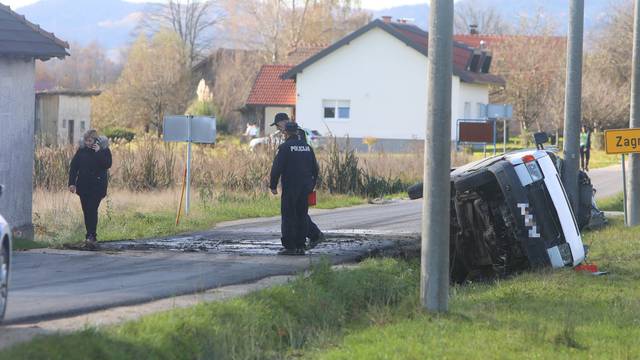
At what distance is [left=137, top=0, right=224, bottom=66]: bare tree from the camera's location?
97.9 metres

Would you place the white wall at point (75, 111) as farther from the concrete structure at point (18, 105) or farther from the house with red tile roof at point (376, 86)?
the concrete structure at point (18, 105)

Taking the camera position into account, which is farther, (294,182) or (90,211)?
(90,211)

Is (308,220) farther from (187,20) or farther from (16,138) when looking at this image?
(187,20)

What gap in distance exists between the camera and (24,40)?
661 inches

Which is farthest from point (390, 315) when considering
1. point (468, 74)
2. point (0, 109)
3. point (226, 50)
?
point (226, 50)

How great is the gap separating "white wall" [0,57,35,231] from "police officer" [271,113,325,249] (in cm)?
397

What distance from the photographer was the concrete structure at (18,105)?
16.8 m

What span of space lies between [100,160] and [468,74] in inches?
1685

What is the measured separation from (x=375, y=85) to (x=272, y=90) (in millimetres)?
8993

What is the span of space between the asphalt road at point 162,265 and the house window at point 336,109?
38926 mm

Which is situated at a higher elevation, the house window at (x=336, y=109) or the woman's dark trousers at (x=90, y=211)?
the house window at (x=336, y=109)

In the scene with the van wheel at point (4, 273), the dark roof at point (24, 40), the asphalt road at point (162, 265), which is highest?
the dark roof at point (24, 40)

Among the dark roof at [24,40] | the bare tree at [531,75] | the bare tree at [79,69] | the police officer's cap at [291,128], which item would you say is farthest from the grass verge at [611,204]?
the bare tree at [79,69]

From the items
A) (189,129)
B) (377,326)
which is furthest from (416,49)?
(377,326)
